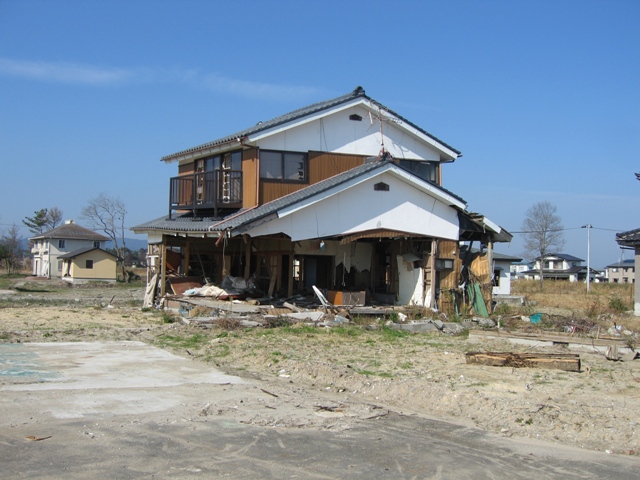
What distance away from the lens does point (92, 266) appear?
5584 cm

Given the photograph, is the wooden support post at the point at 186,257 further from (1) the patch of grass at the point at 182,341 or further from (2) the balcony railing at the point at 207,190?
(1) the patch of grass at the point at 182,341

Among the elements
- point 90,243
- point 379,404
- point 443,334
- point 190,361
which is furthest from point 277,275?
point 90,243

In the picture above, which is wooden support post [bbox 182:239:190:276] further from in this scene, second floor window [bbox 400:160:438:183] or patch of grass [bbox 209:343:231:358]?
patch of grass [bbox 209:343:231:358]

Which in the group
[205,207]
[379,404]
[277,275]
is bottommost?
[379,404]

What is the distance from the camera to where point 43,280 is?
5438 centimetres

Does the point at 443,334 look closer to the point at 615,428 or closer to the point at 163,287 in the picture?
the point at 615,428

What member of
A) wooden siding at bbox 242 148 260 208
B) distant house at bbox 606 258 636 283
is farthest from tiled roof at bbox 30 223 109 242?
distant house at bbox 606 258 636 283

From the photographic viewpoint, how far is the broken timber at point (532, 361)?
442 inches

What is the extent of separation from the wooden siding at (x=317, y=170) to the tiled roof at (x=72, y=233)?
4721 cm

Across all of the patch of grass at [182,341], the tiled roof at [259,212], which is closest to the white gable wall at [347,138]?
the tiled roof at [259,212]

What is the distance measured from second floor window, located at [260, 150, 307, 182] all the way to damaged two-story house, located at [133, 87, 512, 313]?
0.11 ft

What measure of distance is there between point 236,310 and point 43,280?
40.9 meters

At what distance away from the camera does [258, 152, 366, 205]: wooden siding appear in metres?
22.1

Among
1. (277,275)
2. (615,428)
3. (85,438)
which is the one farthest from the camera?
(277,275)
